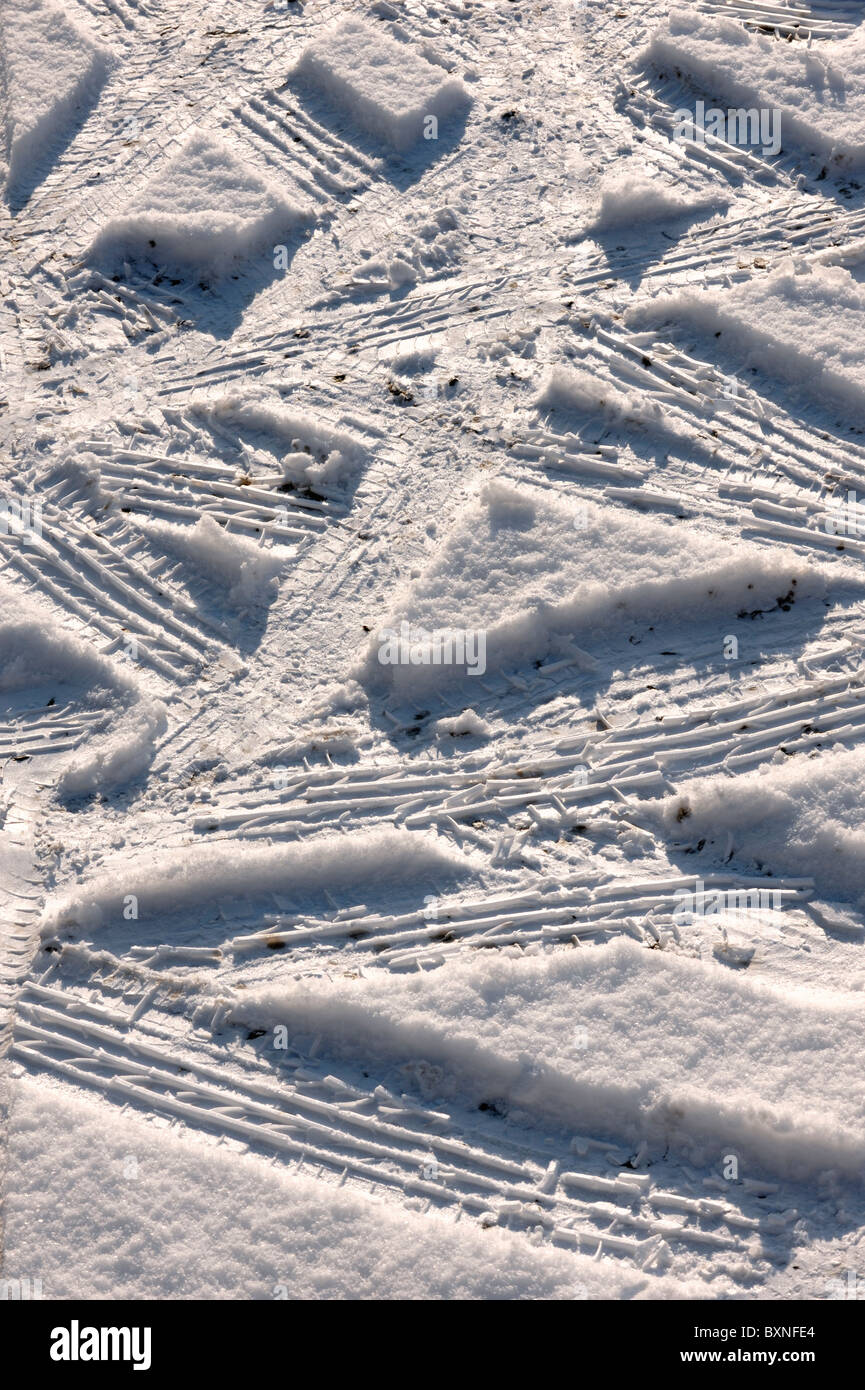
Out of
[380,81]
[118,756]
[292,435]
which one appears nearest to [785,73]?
[380,81]

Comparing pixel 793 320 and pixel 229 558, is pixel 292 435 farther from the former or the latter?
pixel 793 320

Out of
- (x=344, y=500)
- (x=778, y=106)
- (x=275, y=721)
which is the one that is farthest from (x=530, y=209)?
(x=275, y=721)

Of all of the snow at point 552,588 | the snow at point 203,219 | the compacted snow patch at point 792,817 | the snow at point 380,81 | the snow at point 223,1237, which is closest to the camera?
the snow at point 223,1237

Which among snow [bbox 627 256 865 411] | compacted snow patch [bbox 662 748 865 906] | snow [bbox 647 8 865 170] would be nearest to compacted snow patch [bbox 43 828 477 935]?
compacted snow patch [bbox 662 748 865 906]

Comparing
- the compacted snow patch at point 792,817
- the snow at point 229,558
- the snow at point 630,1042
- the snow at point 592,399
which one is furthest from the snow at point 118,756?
the snow at point 592,399

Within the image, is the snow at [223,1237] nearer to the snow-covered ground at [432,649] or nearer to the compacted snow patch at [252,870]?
the snow-covered ground at [432,649]

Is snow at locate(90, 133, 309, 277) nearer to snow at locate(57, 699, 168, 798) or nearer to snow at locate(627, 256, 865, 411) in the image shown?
snow at locate(627, 256, 865, 411)

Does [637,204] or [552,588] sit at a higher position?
[637,204]
